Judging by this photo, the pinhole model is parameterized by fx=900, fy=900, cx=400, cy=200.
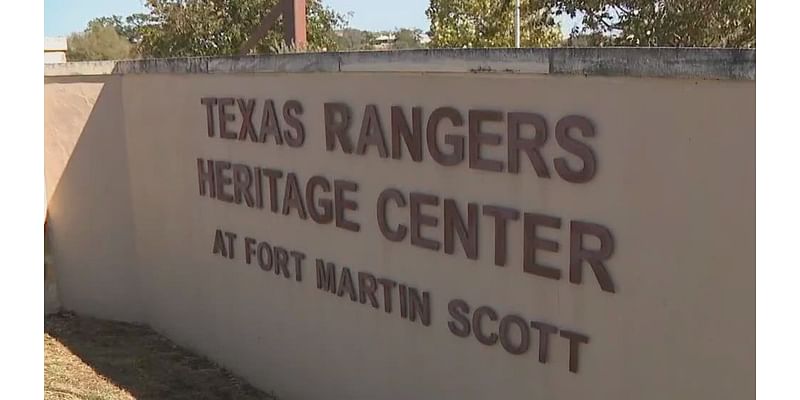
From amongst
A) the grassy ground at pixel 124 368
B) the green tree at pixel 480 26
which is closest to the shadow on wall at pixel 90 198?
the grassy ground at pixel 124 368

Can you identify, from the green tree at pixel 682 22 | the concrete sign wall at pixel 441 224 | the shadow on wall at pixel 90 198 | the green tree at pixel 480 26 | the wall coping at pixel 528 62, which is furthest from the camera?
the green tree at pixel 480 26

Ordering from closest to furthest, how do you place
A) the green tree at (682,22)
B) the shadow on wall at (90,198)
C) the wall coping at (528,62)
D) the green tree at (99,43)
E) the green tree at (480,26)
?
the wall coping at (528,62)
the shadow on wall at (90,198)
the green tree at (682,22)
the green tree at (480,26)
the green tree at (99,43)

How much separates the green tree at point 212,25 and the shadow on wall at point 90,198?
717 cm

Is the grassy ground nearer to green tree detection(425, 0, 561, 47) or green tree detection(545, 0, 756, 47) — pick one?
green tree detection(545, 0, 756, 47)

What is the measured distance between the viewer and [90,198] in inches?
297

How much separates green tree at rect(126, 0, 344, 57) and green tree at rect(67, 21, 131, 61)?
1540 centimetres

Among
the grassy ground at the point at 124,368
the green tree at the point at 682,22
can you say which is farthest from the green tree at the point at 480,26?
the grassy ground at the point at 124,368

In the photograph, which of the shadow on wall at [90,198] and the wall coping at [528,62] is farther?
the shadow on wall at [90,198]

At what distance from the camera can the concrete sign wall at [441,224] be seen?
10.8 ft

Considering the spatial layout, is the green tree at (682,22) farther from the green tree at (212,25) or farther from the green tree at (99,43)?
the green tree at (99,43)

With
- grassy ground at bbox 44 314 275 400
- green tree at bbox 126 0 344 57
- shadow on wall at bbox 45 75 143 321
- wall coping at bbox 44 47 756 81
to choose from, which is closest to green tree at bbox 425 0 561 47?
green tree at bbox 126 0 344 57

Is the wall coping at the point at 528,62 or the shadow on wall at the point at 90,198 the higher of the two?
the wall coping at the point at 528,62

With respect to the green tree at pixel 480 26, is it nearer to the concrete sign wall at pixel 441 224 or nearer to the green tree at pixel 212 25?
the green tree at pixel 212 25

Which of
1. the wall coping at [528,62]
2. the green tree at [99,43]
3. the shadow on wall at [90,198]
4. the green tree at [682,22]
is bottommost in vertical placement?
the shadow on wall at [90,198]
